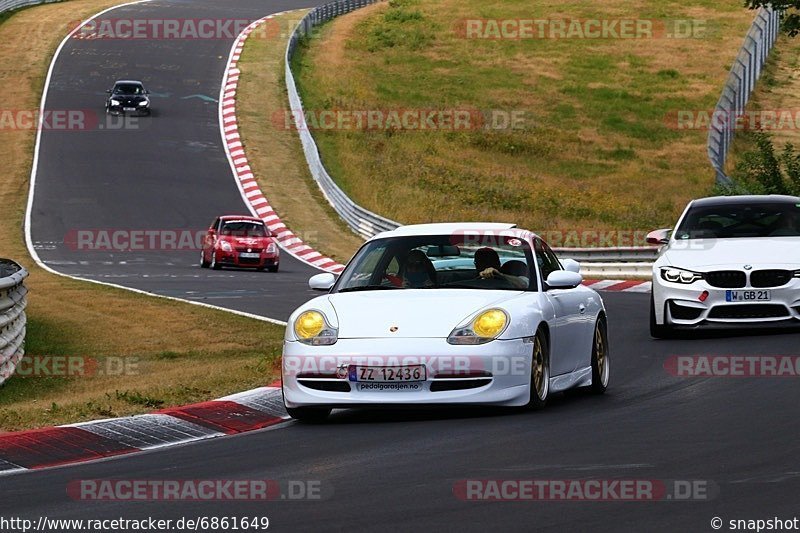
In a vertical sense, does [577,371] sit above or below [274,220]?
above

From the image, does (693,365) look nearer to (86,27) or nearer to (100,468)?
(100,468)

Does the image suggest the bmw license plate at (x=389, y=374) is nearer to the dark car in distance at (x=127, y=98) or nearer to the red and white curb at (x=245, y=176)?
the red and white curb at (x=245, y=176)

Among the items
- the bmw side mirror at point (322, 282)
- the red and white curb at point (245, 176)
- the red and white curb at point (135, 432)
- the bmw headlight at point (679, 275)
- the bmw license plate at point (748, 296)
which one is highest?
the bmw side mirror at point (322, 282)

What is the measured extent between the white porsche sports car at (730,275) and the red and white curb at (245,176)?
15133mm

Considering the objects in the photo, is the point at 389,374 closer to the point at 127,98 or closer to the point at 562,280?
the point at 562,280

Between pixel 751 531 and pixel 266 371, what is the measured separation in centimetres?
762

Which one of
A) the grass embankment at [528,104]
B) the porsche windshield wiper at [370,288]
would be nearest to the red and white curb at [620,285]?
the grass embankment at [528,104]

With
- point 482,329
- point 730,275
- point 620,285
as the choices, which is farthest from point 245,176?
point 482,329

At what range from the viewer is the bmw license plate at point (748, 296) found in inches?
640

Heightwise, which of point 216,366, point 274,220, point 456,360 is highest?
point 456,360

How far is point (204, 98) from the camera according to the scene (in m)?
56.6

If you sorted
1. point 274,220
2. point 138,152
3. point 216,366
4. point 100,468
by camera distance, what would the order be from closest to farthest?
point 100,468 < point 216,366 < point 274,220 < point 138,152

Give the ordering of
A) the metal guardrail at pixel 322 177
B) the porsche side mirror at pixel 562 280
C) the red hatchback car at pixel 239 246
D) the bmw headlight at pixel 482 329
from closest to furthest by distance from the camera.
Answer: the bmw headlight at pixel 482 329 < the porsche side mirror at pixel 562 280 < the red hatchback car at pixel 239 246 < the metal guardrail at pixel 322 177

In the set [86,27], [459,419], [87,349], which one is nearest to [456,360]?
[459,419]
